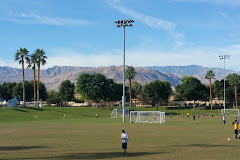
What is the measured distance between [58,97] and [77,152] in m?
150

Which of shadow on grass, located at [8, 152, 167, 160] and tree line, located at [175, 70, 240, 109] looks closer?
shadow on grass, located at [8, 152, 167, 160]

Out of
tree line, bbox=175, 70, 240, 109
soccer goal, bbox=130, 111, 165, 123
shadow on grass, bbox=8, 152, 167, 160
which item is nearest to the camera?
shadow on grass, bbox=8, 152, 167, 160

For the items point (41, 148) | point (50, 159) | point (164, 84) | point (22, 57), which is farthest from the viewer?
point (164, 84)

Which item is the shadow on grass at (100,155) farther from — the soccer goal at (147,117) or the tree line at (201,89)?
the tree line at (201,89)

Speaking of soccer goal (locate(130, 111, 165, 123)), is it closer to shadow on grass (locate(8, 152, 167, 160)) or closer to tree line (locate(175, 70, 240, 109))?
shadow on grass (locate(8, 152, 167, 160))

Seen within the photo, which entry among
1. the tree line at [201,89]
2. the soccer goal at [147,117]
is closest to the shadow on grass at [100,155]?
the soccer goal at [147,117]

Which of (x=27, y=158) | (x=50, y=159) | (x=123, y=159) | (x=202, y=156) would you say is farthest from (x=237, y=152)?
(x=27, y=158)

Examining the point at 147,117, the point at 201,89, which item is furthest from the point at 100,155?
the point at 201,89

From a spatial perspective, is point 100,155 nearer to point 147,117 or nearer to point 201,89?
point 147,117

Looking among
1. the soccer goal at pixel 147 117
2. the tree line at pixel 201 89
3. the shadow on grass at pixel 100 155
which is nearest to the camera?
the shadow on grass at pixel 100 155

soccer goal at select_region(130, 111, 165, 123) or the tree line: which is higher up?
the tree line

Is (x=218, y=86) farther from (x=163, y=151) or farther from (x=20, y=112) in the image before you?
(x=163, y=151)

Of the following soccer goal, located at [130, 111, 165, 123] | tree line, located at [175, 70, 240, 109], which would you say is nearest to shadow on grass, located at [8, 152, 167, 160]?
soccer goal, located at [130, 111, 165, 123]

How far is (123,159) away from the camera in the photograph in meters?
19.9
